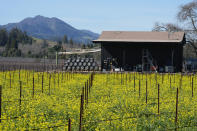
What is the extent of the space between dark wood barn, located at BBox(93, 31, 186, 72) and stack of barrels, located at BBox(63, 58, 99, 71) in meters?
2.19

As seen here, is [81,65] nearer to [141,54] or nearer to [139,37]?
[141,54]

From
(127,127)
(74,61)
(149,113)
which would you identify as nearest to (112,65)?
(74,61)

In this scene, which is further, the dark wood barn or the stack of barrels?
the stack of barrels

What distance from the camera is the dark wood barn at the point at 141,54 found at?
4003 centimetres

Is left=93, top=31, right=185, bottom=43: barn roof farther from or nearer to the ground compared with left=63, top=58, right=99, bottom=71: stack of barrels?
farther from the ground

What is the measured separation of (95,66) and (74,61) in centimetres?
285

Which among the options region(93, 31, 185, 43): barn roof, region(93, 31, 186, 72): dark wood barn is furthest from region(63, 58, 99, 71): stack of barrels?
region(93, 31, 185, 43): barn roof

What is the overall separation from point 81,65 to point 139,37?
796cm

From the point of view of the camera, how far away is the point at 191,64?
1785 inches

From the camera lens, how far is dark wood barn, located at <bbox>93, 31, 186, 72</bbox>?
131 ft

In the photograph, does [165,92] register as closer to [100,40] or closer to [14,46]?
[100,40]

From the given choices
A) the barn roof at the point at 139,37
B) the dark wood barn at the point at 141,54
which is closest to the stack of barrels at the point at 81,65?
the dark wood barn at the point at 141,54

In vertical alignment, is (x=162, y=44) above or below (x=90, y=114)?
above

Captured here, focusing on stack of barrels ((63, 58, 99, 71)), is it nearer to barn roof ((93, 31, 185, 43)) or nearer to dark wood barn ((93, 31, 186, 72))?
dark wood barn ((93, 31, 186, 72))
